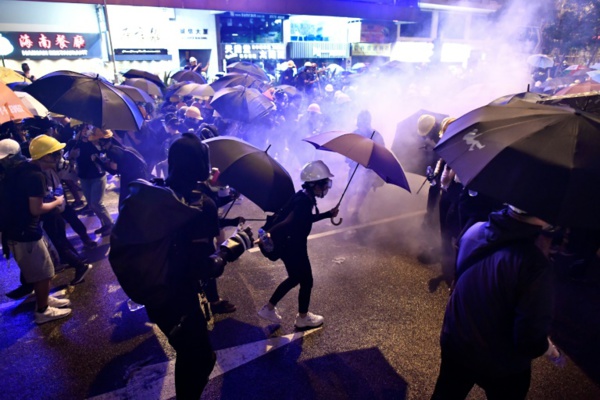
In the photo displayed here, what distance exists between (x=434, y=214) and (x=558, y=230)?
1.76m

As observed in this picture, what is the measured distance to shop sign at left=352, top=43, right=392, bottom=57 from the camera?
28438 mm

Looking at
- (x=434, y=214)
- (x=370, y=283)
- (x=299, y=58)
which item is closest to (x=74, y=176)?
(x=370, y=283)

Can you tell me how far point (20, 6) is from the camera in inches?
611

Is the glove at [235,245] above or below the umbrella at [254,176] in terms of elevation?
below

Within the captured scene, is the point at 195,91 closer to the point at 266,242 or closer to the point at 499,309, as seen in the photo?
the point at 266,242

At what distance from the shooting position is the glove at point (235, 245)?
289 centimetres

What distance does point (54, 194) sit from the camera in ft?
14.6

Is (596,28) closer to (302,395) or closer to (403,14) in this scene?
(403,14)

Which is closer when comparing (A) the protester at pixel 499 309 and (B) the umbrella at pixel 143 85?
(A) the protester at pixel 499 309

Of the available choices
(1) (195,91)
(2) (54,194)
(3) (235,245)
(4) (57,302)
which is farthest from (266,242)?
(1) (195,91)

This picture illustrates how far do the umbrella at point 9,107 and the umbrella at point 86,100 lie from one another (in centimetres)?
49

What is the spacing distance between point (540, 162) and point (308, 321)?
284 cm

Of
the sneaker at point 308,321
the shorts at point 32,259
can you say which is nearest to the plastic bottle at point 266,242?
the sneaker at point 308,321

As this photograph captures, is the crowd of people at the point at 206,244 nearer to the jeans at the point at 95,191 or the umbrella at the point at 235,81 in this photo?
the jeans at the point at 95,191
